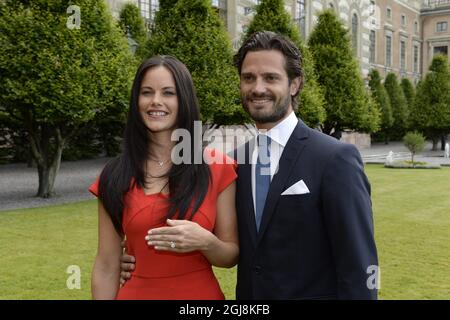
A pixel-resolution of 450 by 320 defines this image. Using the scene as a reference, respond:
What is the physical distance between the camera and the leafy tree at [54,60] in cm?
1380

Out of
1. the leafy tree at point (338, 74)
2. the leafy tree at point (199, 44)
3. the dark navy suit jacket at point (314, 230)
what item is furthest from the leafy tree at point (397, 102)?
the dark navy suit jacket at point (314, 230)

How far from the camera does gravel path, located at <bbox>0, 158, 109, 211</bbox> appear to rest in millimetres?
15234

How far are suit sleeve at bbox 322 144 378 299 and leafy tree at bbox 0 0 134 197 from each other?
12.4m

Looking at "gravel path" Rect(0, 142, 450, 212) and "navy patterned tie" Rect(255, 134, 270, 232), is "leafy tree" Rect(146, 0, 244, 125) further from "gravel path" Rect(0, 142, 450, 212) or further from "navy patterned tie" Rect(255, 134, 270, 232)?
"navy patterned tie" Rect(255, 134, 270, 232)

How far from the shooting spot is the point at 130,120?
3111 millimetres

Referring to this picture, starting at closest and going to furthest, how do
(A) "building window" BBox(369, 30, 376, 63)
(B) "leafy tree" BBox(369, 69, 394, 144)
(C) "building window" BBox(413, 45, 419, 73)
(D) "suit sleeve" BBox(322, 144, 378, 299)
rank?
(D) "suit sleeve" BBox(322, 144, 378, 299), (B) "leafy tree" BBox(369, 69, 394, 144), (A) "building window" BBox(369, 30, 376, 63), (C) "building window" BBox(413, 45, 419, 73)

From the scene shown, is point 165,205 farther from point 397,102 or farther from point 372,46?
point 372,46

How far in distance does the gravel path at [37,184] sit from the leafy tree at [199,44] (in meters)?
5.60

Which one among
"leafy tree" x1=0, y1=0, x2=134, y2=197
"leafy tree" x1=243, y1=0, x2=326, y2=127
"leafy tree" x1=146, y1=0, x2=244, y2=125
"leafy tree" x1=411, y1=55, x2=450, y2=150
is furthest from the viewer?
"leafy tree" x1=411, y1=55, x2=450, y2=150

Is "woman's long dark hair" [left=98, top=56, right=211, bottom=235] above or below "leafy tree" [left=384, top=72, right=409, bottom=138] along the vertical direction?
below

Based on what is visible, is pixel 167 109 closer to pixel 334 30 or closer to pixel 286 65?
pixel 286 65

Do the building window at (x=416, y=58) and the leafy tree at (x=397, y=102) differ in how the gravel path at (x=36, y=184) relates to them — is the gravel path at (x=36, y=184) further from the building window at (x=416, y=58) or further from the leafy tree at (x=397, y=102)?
the building window at (x=416, y=58)

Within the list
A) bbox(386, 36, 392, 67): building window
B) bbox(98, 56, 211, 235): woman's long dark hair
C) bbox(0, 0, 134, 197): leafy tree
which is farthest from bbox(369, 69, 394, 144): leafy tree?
bbox(98, 56, 211, 235): woman's long dark hair

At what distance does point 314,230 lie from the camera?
8.82 ft
